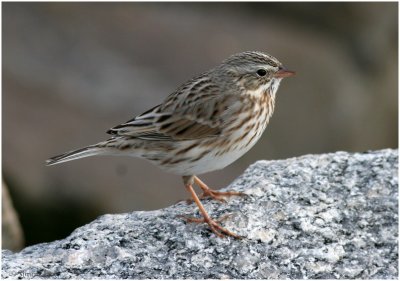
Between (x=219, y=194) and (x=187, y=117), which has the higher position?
(x=187, y=117)

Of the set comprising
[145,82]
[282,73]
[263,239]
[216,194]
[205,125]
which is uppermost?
[282,73]

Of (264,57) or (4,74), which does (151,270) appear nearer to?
(264,57)

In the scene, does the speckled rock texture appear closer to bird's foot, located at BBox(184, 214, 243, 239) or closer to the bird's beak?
bird's foot, located at BBox(184, 214, 243, 239)

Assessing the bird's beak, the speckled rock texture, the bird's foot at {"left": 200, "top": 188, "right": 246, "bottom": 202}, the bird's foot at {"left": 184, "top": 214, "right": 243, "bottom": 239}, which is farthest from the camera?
the bird's beak

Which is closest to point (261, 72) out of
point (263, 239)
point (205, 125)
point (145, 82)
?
point (205, 125)

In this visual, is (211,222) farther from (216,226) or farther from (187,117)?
(187,117)

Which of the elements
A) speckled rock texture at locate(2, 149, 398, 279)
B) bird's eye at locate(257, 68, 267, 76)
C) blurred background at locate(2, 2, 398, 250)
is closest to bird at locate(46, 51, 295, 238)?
bird's eye at locate(257, 68, 267, 76)
